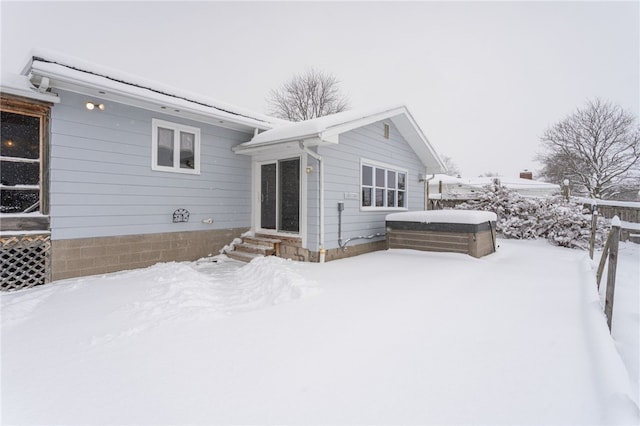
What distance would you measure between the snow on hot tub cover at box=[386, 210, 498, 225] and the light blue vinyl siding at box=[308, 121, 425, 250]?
2.73 feet

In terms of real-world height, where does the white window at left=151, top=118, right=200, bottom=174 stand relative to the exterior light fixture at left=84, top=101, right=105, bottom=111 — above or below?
below

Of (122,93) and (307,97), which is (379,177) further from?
(307,97)

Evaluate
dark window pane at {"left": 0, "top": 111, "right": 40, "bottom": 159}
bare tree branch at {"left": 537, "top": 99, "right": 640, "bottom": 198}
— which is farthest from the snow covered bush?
bare tree branch at {"left": 537, "top": 99, "right": 640, "bottom": 198}

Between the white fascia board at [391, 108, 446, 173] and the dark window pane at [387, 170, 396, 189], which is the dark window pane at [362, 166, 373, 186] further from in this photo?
the white fascia board at [391, 108, 446, 173]

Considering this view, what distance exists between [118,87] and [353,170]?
493 cm

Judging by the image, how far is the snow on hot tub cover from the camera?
659 cm

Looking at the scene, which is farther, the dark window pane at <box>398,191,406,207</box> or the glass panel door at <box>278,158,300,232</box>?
the dark window pane at <box>398,191,406,207</box>

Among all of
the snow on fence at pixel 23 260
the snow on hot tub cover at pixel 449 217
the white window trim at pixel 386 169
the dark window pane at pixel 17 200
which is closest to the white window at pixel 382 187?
the white window trim at pixel 386 169

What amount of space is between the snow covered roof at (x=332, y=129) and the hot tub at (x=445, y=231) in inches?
106

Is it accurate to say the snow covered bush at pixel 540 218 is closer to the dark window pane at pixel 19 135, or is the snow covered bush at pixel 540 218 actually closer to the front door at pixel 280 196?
the front door at pixel 280 196

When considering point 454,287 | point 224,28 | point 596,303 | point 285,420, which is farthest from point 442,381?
point 224,28

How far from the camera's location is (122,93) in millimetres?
5020

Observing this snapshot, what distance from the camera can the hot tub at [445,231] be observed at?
6.59 m

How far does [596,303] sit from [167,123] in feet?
25.2
